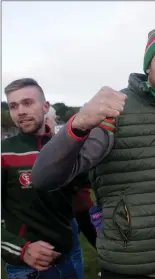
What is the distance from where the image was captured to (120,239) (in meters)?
1.72

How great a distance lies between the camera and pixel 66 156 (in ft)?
5.11

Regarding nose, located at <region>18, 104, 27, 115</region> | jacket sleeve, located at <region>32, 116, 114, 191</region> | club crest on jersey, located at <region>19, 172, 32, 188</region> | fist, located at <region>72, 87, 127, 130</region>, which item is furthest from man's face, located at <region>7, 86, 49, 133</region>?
fist, located at <region>72, 87, 127, 130</region>

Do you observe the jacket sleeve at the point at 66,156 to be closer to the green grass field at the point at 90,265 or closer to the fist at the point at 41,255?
the fist at the point at 41,255

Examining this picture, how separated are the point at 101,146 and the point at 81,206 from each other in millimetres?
1272

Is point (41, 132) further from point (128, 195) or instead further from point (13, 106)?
point (128, 195)

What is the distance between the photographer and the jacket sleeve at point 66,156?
5.08 ft

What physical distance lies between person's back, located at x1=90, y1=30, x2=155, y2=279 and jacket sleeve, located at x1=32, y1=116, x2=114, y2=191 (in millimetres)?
81

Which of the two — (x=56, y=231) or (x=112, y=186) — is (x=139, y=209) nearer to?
(x=112, y=186)

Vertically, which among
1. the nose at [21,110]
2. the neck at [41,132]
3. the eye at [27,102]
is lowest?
the neck at [41,132]

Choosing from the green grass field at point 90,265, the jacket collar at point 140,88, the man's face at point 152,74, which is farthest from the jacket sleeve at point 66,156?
the green grass field at point 90,265

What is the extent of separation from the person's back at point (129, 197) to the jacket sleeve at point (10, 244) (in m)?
0.90

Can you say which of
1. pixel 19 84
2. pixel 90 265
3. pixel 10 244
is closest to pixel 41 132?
pixel 19 84

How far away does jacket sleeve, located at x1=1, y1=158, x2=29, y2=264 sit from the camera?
8.48 ft

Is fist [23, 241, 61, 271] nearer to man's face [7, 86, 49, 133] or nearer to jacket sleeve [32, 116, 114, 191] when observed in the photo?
man's face [7, 86, 49, 133]
